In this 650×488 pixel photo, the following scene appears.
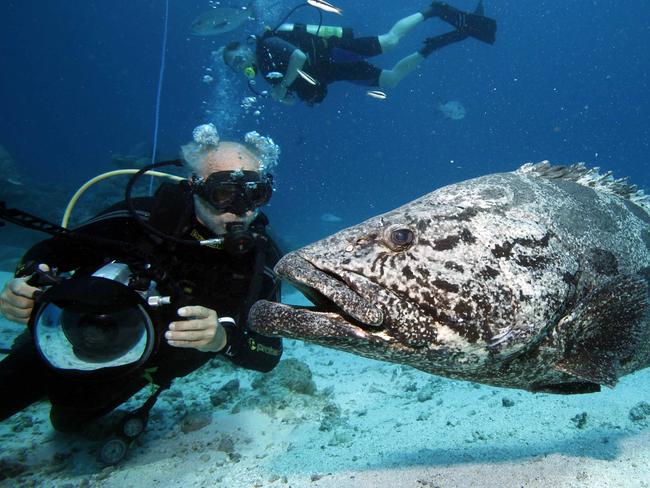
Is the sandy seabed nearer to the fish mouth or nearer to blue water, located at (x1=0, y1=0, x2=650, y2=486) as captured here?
the fish mouth

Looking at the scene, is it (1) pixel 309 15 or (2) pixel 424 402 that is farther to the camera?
(1) pixel 309 15

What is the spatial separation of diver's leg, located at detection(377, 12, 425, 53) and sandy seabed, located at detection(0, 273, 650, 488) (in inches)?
458

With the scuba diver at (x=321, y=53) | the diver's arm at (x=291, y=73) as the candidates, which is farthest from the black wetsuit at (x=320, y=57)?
the diver's arm at (x=291, y=73)

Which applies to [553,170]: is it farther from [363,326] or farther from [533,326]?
[363,326]

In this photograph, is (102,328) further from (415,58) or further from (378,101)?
(378,101)

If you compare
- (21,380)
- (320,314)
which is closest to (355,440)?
(320,314)

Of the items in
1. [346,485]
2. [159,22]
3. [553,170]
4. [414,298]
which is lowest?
[346,485]

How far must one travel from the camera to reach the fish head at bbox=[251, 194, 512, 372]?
1824mm

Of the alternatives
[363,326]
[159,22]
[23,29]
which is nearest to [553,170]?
[363,326]

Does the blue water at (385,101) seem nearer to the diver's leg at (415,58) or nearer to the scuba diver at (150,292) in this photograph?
the diver's leg at (415,58)

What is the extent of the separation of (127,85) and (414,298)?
18014 cm

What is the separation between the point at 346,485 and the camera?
9.29ft

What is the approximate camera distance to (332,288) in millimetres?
1816

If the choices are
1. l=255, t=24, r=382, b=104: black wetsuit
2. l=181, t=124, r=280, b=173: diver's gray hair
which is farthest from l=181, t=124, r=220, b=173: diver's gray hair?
l=255, t=24, r=382, b=104: black wetsuit
